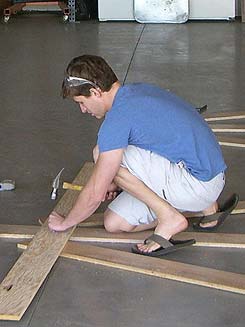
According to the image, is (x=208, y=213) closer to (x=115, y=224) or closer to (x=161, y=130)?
(x=115, y=224)

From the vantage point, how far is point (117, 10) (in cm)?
1013

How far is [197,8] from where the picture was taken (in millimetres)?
10016

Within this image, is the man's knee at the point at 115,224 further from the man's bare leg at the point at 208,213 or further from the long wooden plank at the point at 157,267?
the man's bare leg at the point at 208,213

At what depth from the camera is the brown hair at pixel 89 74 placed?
9.72ft

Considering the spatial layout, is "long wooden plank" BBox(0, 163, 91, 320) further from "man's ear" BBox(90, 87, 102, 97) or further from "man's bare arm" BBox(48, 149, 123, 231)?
"man's ear" BBox(90, 87, 102, 97)

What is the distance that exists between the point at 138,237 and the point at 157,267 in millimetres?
316

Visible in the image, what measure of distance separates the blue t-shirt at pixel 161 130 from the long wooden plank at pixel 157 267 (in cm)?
41

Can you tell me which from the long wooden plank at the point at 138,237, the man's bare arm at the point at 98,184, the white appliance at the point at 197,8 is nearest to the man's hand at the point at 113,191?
the long wooden plank at the point at 138,237

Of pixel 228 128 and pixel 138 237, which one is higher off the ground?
pixel 228 128

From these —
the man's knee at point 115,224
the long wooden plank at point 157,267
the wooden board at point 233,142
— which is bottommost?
the long wooden plank at point 157,267

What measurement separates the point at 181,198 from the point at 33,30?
6.82 m

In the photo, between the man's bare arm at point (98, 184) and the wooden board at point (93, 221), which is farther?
the wooden board at point (93, 221)

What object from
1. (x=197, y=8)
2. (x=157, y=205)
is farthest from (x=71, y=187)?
(x=197, y=8)

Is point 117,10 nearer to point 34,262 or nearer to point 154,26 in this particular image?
point 154,26
